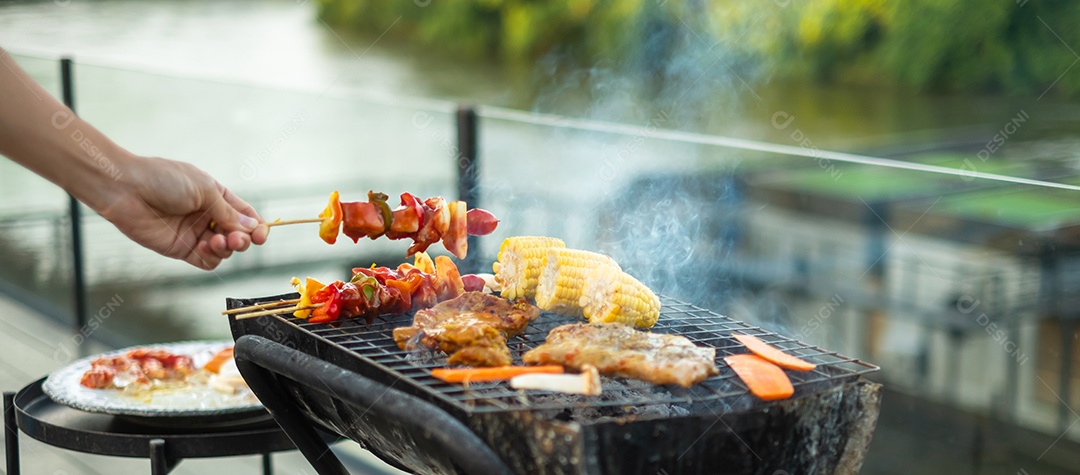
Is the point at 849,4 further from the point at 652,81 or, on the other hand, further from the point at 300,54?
the point at 300,54

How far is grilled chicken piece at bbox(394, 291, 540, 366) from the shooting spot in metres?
1.66

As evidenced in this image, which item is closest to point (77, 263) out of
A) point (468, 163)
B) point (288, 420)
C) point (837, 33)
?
point (468, 163)

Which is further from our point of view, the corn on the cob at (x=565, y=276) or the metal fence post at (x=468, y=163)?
the metal fence post at (x=468, y=163)

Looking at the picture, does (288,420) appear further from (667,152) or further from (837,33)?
(667,152)

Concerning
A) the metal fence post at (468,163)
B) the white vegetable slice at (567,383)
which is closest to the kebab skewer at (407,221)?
the white vegetable slice at (567,383)

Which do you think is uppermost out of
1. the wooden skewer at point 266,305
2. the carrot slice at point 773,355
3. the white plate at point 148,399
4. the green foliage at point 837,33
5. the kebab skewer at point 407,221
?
the green foliage at point 837,33

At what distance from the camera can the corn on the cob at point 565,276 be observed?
1.94 meters

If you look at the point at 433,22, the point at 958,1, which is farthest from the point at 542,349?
the point at 433,22

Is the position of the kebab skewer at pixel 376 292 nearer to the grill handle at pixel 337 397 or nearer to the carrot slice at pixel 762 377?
the grill handle at pixel 337 397

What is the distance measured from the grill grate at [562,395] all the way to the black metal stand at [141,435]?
27 centimetres

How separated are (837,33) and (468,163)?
41.2 ft

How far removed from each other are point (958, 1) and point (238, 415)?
46.5 ft

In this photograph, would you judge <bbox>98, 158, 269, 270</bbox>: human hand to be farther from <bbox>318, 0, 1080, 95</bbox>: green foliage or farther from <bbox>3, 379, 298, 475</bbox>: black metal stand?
<bbox>318, 0, 1080, 95</bbox>: green foliage

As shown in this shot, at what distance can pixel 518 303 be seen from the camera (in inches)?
78.5
